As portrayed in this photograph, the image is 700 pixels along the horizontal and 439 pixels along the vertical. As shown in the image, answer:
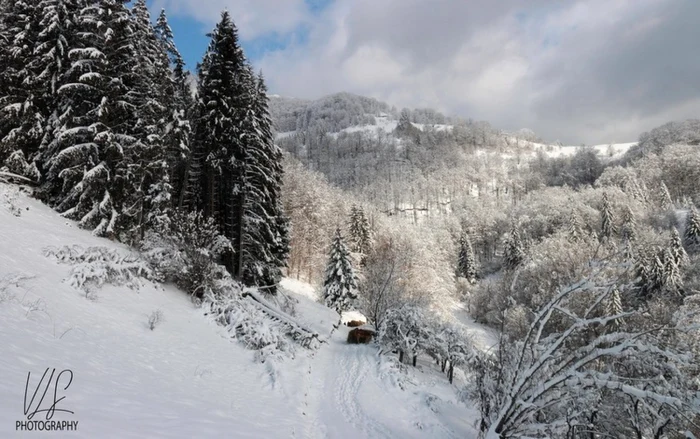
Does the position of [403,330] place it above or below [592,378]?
below

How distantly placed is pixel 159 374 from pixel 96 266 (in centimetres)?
556

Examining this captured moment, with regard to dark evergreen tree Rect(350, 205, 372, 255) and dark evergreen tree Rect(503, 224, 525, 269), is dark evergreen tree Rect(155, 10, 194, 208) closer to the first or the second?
dark evergreen tree Rect(350, 205, 372, 255)

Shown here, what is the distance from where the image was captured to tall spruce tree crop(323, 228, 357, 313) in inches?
1228

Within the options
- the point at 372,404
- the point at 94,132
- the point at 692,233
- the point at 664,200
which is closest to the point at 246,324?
the point at 372,404

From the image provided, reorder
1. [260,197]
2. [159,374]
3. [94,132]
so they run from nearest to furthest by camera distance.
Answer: [159,374]
[94,132]
[260,197]

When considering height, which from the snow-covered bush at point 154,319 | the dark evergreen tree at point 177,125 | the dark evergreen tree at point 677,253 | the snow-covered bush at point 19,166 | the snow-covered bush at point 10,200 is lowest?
the snow-covered bush at point 154,319

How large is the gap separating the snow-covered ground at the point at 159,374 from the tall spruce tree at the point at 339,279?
15.2m

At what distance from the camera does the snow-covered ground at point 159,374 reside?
467cm

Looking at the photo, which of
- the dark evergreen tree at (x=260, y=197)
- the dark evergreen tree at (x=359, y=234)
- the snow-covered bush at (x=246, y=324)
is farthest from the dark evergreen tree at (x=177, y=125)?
the dark evergreen tree at (x=359, y=234)

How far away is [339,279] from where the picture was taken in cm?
3180

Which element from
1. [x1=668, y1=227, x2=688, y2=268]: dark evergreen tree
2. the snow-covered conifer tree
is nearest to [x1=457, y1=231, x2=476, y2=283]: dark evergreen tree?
[x1=668, y1=227, x2=688, y2=268]: dark evergreen tree

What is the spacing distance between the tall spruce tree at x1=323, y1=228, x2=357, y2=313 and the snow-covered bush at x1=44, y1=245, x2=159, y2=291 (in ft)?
64.6

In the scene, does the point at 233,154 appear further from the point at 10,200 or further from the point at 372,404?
the point at 372,404

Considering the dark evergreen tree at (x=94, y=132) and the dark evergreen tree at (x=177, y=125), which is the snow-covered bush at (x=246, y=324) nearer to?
the dark evergreen tree at (x=94, y=132)
